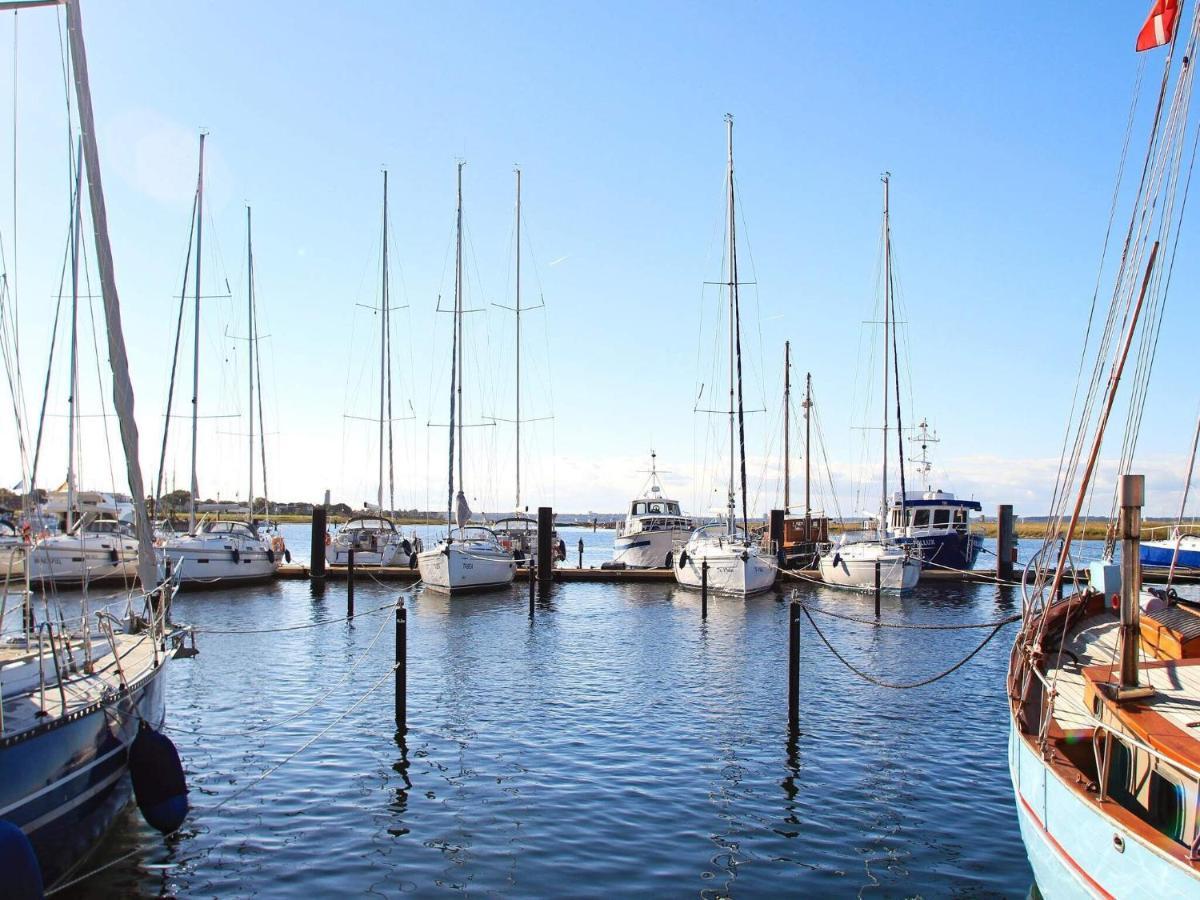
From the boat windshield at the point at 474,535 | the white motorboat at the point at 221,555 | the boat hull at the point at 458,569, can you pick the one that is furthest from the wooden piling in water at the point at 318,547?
the boat windshield at the point at 474,535

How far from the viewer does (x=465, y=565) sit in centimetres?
4000

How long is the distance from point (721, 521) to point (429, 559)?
654 inches

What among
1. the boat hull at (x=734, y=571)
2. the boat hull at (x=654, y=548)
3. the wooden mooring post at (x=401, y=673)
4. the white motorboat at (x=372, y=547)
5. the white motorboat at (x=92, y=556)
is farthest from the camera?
the boat hull at (x=654, y=548)

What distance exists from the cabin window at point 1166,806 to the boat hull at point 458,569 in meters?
33.8

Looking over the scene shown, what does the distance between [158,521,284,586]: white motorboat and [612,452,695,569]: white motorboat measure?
18870 mm

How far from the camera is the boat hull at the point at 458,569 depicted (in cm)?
3956

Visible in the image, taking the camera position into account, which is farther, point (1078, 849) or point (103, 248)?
point (103, 248)

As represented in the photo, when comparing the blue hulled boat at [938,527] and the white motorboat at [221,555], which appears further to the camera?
the blue hulled boat at [938,527]

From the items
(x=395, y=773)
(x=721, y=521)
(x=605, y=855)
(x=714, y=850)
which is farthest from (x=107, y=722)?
(x=721, y=521)

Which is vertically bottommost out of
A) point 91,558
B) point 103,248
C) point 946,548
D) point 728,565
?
point 728,565

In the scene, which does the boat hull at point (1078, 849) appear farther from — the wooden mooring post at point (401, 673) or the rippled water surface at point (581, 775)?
the wooden mooring post at point (401, 673)

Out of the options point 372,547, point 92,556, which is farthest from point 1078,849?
point 372,547

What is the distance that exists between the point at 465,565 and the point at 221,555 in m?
11.3

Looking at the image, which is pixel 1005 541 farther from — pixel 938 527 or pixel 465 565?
pixel 465 565
